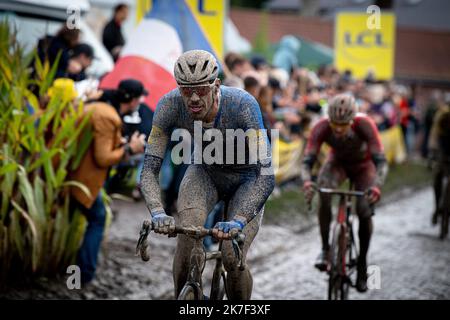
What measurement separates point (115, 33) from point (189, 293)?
7973 mm

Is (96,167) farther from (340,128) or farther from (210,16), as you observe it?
(210,16)

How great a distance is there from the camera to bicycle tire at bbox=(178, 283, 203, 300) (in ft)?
14.8

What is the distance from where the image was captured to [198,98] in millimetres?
4594

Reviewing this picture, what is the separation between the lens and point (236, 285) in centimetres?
497

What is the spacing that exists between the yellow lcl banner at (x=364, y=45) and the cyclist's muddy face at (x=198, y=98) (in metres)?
14.0

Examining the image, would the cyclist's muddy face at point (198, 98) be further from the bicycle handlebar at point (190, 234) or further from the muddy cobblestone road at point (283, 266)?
the muddy cobblestone road at point (283, 266)

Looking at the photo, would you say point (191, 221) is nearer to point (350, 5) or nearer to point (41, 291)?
point (41, 291)

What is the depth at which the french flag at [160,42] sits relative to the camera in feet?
30.7

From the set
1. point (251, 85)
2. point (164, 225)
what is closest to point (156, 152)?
point (164, 225)

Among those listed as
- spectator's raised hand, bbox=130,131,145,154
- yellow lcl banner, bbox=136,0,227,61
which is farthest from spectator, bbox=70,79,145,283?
yellow lcl banner, bbox=136,0,227,61

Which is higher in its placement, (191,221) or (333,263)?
(191,221)

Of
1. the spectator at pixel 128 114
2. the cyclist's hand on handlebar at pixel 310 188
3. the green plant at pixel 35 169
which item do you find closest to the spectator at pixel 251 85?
the spectator at pixel 128 114
